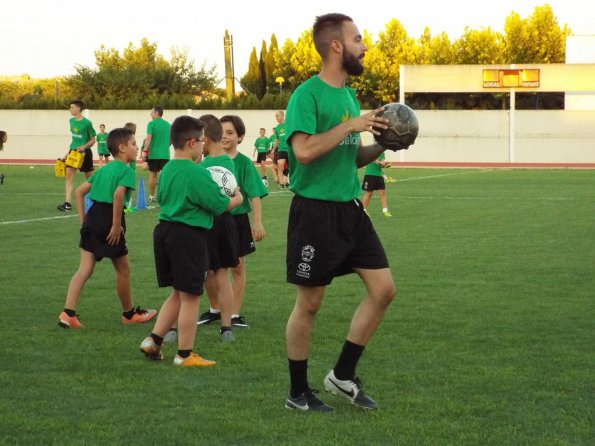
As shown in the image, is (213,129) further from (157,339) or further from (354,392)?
(354,392)

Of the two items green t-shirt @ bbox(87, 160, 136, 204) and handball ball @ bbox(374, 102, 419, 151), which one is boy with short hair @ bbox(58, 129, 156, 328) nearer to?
green t-shirt @ bbox(87, 160, 136, 204)

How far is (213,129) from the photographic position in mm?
8445

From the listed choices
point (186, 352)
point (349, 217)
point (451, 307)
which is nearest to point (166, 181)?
point (186, 352)

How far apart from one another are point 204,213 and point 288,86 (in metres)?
87.2

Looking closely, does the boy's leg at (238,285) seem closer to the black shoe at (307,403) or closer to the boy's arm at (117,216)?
the boy's arm at (117,216)

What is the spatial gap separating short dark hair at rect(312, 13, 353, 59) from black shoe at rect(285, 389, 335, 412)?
1.85 m

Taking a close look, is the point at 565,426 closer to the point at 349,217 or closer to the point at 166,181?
the point at 349,217

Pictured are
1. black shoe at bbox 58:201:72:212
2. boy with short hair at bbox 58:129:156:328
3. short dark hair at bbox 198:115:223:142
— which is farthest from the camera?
black shoe at bbox 58:201:72:212

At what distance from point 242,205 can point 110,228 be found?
1.08m

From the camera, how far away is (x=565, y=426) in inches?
225

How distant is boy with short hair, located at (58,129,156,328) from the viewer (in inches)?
344

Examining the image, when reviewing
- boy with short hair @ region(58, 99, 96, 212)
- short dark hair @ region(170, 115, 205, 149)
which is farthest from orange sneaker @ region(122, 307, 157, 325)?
boy with short hair @ region(58, 99, 96, 212)

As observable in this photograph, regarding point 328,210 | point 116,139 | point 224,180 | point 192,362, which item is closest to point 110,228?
point 116,139

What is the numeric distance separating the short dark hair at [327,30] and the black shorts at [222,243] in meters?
2.70
